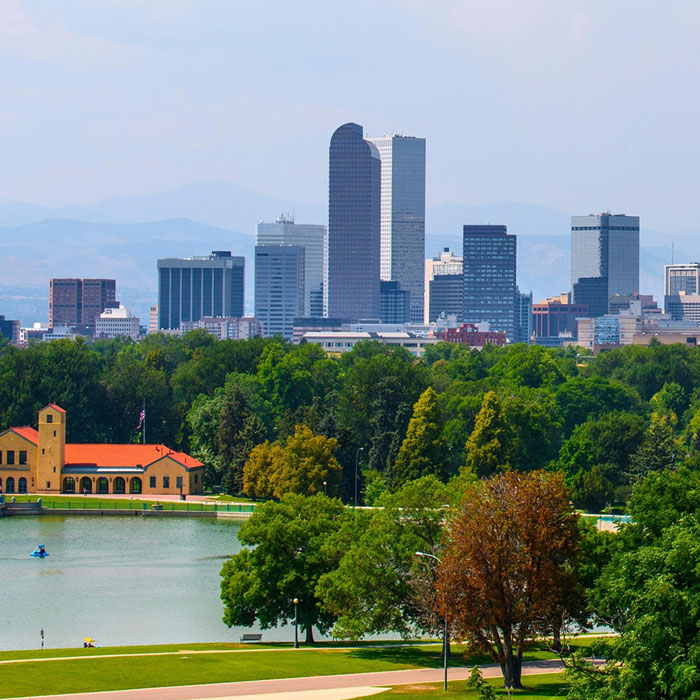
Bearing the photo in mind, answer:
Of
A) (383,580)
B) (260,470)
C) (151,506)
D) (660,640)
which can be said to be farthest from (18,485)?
(660,640)

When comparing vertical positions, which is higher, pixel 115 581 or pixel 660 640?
pixel 660 640

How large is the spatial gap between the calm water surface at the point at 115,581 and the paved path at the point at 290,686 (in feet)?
41.1

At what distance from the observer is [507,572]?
4959 cm

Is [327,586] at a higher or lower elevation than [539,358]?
lower

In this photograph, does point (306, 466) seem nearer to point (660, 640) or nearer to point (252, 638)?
point (252, 638)

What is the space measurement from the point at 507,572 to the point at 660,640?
1184cm

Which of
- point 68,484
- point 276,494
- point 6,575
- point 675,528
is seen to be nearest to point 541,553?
point 675,528

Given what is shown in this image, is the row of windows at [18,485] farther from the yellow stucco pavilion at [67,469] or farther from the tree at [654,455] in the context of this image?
the tree at [654,455]

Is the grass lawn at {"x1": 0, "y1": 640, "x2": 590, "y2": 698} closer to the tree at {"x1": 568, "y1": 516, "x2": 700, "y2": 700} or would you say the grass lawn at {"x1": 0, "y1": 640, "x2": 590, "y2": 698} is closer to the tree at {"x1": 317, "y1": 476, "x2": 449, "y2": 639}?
the tree at {"x1": 317, "y1": 476, "x2": 449, "y2": 639}

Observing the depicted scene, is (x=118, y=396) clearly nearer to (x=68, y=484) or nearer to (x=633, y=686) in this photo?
(x=68, y=484)

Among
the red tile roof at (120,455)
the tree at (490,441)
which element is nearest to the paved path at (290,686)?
the tree at (490,441)

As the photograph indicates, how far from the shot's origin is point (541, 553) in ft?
164

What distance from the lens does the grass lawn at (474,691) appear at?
46.8 m

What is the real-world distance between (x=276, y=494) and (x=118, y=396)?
31275 millimetres
